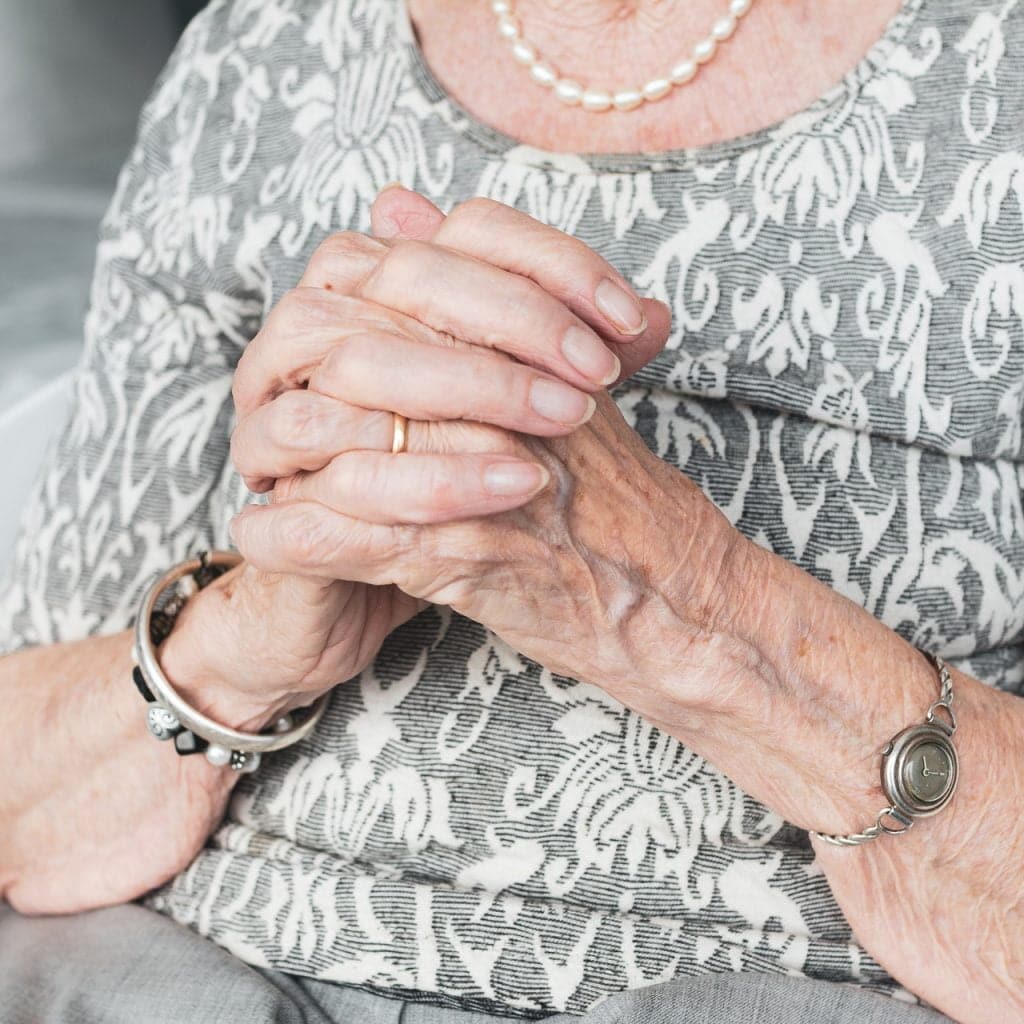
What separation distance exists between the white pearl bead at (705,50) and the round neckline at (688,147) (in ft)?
0.23

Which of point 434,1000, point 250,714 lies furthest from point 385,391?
point 434,1000

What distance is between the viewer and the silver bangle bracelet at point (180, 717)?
910 mm

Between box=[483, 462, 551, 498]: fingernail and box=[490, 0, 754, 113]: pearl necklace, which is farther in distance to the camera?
box=[490, 0, 754, 113]: pearl necklace

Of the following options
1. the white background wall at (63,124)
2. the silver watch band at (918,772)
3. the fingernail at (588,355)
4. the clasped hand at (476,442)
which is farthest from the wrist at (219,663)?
the white background wall at (63,124)

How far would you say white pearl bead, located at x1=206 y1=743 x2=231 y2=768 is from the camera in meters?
0.93

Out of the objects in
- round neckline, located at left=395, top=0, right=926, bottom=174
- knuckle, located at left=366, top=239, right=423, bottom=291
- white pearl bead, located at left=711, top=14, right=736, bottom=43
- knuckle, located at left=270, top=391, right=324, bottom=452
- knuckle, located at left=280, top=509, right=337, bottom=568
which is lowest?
knuckle, located at left=280, top=509, right=337, bottom=568

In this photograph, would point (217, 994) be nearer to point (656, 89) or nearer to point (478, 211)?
point (478, 211)

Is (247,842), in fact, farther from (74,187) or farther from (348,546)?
(74,187)

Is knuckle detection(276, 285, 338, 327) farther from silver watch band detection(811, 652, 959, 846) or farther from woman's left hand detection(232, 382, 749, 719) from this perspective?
silver watch band detection(811, 652, 959, 846)

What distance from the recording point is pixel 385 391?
2.11 feet

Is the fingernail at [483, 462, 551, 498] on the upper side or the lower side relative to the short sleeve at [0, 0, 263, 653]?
upper

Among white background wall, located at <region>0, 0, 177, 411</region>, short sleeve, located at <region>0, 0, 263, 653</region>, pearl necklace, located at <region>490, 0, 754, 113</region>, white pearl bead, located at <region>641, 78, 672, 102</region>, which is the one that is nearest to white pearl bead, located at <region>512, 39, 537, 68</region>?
pearl necklace, located at <region>490, 0, 754, 113</region>

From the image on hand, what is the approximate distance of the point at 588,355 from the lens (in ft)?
2.13

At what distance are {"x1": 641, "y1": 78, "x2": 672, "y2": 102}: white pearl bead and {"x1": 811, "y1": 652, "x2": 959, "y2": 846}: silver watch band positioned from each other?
1.71 feet
